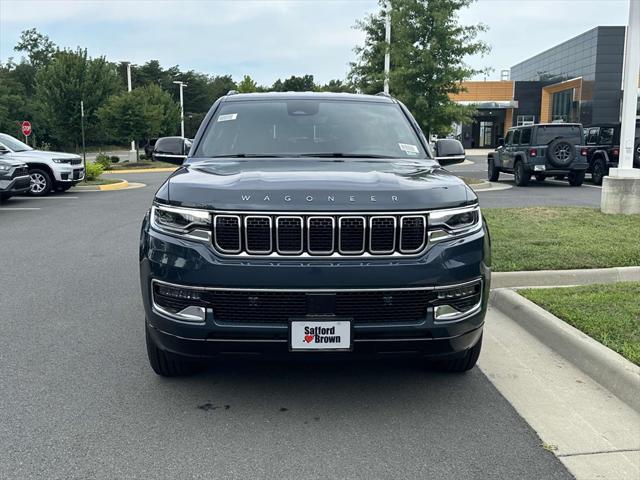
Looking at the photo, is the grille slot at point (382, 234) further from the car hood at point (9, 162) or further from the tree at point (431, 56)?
the tree at point (431, 56)

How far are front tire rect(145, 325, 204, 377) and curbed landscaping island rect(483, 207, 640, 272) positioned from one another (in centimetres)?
353

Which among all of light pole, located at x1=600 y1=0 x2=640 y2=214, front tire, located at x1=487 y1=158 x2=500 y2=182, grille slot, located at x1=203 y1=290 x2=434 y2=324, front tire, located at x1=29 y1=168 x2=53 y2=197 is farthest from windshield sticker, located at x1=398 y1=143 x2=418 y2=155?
→ front tire, located at x1=487 y1=158 x2=500 y2=182

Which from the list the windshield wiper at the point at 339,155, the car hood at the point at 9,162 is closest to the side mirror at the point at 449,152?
the windshield wiper at the point at 339,155

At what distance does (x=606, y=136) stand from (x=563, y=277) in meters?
14.8

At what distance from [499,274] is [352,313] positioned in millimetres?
3291

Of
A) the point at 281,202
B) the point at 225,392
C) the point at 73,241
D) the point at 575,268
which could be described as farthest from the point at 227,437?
the point at 73,241

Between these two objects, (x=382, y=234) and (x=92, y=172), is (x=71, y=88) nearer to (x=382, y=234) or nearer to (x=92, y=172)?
(x=92, y=172)

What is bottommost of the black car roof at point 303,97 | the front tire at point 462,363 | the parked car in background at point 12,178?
the front tire at point 462,363

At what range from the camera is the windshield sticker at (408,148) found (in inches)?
187

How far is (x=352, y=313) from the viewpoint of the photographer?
3309 millimetres

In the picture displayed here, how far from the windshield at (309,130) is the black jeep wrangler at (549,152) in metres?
14.5

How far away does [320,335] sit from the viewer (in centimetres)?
330

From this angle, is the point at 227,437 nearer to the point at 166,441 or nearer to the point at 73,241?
the point at 166,441

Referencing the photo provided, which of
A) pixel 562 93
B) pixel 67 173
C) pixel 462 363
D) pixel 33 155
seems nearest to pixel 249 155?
pixel 462 363
